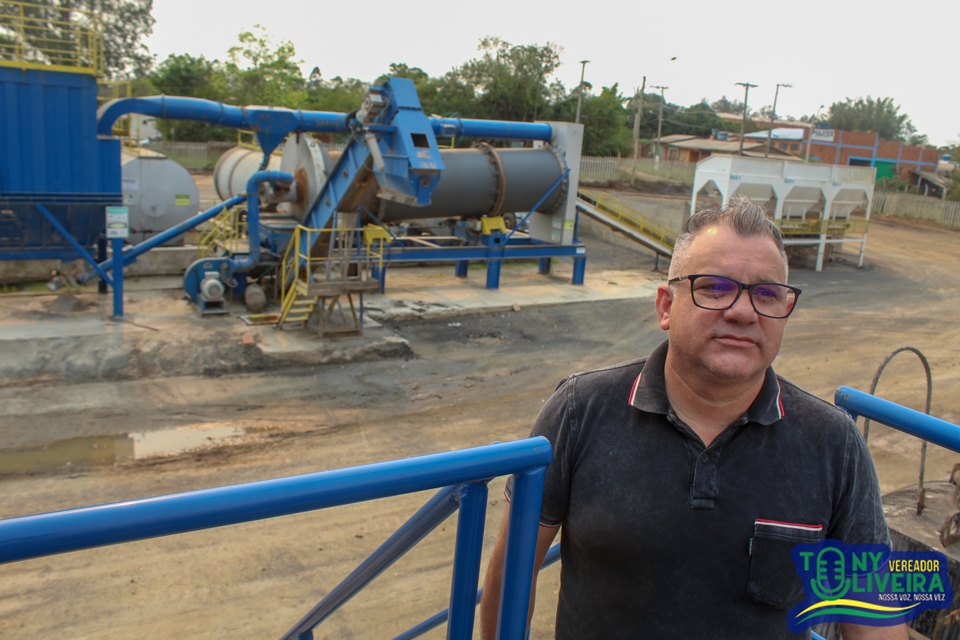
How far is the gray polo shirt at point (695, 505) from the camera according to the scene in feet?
6.00

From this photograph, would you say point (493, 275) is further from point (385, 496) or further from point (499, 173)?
point (385, 496)

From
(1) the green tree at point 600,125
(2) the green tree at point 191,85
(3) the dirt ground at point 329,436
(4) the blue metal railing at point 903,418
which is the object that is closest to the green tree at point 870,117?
(1) the green tree at point 600,125

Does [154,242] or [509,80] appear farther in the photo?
[509,80]

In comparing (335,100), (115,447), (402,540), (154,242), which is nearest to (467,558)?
(402,540)

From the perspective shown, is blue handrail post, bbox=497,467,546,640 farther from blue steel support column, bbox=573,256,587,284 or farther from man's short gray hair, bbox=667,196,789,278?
blue steel support column, bbox=573,256,587,284

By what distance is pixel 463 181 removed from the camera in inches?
634

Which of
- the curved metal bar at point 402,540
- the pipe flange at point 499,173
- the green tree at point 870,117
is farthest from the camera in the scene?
the green tree at point 870,117

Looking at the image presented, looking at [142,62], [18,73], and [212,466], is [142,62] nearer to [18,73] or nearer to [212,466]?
[18,73]

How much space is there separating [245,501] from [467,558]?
1.96 ft

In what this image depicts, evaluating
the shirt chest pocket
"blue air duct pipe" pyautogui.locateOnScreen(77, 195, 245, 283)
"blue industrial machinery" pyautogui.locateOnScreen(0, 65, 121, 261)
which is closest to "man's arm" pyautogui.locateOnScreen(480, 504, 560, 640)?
the shirt chest pocket

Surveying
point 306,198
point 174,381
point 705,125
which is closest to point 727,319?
point 174,381

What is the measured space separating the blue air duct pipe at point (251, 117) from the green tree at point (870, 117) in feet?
341

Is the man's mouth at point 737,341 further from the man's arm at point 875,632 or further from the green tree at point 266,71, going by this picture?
the green tree at point 266,71

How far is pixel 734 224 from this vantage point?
6.44ft
